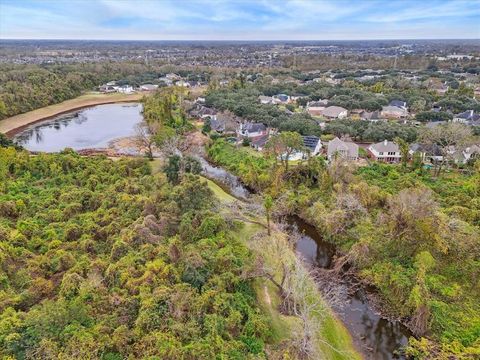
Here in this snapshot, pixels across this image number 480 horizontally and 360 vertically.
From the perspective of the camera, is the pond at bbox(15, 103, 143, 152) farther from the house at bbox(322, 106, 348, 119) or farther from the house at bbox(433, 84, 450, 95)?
the house at bbox(433, 84, 450, 95)

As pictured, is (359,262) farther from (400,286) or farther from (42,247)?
(42,247)

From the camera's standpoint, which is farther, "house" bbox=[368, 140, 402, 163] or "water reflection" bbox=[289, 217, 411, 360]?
"house" bbox=[368, 140, 402, 163]

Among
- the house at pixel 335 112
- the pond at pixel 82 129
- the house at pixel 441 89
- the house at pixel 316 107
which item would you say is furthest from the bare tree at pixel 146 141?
the house at pixel 441 89

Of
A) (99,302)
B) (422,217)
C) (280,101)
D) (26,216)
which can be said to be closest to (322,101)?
(280,101)

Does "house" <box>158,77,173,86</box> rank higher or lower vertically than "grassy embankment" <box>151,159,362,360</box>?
higher

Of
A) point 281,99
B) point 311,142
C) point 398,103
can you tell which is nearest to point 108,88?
point 281,99

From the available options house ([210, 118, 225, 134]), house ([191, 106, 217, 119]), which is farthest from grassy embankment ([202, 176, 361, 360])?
house ([191, 106, 217, 119])
